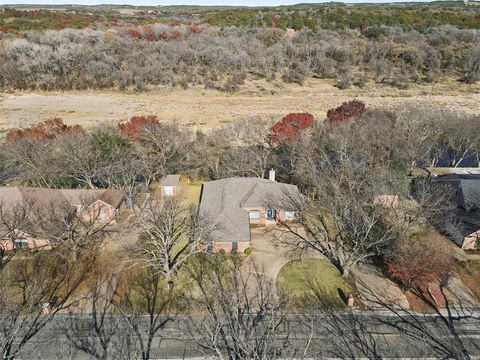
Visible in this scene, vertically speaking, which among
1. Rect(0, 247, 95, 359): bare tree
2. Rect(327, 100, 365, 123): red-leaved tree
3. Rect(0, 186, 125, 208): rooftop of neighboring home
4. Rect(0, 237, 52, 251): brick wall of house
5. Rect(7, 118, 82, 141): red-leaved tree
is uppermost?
Rect(7, 118, 82, 141): red-leaved tree

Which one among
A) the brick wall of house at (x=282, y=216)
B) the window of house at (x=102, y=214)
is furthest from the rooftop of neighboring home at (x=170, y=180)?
the brick wall of house at (x=282, y=216)

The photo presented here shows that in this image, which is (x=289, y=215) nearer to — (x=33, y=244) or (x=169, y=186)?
(x=169, y=186)

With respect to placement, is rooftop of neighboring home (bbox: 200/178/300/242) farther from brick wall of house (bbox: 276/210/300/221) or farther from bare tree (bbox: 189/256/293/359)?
bare tree (bbox: 189/256/293/359)

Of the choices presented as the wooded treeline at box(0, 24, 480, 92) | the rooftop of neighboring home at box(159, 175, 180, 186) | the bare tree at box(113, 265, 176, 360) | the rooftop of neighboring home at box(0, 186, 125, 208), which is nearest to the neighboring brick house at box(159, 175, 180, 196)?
the rooftop of neighboring home at box(159, 175, 180, 186)

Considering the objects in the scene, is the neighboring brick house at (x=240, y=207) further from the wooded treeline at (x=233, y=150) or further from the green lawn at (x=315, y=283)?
the wooded treeline at (x=233, y=150)

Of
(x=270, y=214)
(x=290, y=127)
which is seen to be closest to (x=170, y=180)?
(x=270, y=214)

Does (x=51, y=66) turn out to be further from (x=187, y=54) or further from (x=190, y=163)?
(x=190, y=163)
